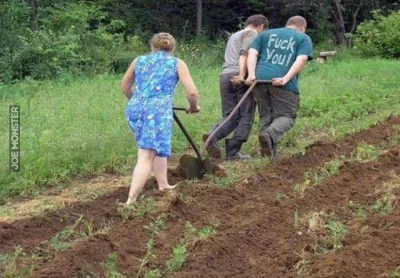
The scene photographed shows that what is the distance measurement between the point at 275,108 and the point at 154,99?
2478 millimetres

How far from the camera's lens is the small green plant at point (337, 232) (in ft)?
19.1

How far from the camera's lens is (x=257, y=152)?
1035 centimetres

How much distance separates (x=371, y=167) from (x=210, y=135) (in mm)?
1771

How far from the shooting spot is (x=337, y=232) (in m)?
6.08

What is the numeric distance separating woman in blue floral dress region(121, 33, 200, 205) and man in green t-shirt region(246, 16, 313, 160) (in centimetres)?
206

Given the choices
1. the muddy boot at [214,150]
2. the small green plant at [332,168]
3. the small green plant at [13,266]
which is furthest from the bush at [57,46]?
the small green plant at [13,266]

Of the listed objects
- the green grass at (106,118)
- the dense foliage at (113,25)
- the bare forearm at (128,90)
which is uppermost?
the bare forearm at (128,90)

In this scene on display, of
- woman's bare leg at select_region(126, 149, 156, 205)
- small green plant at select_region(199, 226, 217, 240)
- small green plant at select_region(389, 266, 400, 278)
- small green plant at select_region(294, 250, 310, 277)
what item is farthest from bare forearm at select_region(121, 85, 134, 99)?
small green plant at select_region(389, 266, 400, 278)

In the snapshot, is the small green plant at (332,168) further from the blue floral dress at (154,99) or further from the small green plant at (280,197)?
the blue floral dress at (154,99)

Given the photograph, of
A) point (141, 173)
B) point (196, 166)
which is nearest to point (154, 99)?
point (141, 173)

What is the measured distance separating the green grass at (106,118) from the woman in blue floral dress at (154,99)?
1.47 metres

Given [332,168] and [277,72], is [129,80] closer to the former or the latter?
[332,168]

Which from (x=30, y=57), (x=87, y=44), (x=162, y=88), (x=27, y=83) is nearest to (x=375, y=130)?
(x=162, y=88)

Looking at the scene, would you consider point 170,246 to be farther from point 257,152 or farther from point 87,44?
point 87,44
